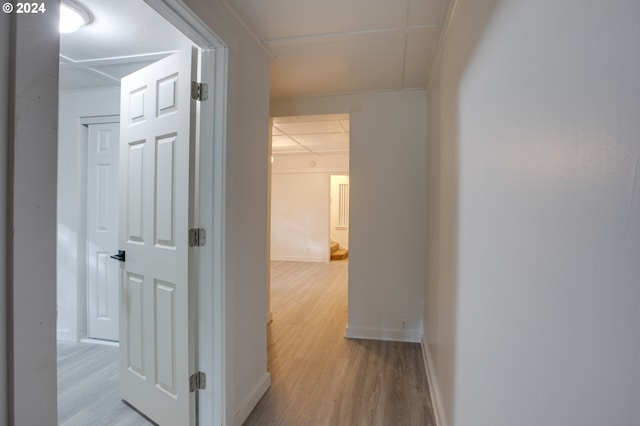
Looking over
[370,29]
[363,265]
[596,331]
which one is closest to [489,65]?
[596,331]

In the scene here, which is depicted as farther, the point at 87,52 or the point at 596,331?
the point at 87,52

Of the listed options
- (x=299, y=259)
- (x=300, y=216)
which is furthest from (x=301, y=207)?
(x=299, y=259)

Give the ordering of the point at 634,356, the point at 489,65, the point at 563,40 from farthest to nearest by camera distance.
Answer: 1. the point at 489,65
2. the point at 563,40
3. the point at 634,356

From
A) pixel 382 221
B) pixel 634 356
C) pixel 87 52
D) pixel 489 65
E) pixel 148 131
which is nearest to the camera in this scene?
pixel 634 356

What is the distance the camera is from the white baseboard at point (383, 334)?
3.06 metres

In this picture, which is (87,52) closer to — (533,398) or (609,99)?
(609,99)

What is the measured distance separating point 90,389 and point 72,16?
2398mm

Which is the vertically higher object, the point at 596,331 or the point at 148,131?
the point at 148,131

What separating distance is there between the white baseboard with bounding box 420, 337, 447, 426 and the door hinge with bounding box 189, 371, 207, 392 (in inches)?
51.4

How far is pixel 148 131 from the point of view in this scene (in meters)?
1.87

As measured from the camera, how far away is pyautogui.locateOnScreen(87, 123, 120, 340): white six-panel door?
2.96 metres

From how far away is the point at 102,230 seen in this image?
2.97 m

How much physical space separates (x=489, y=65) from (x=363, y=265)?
235cm

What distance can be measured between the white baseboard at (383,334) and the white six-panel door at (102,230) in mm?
2244
